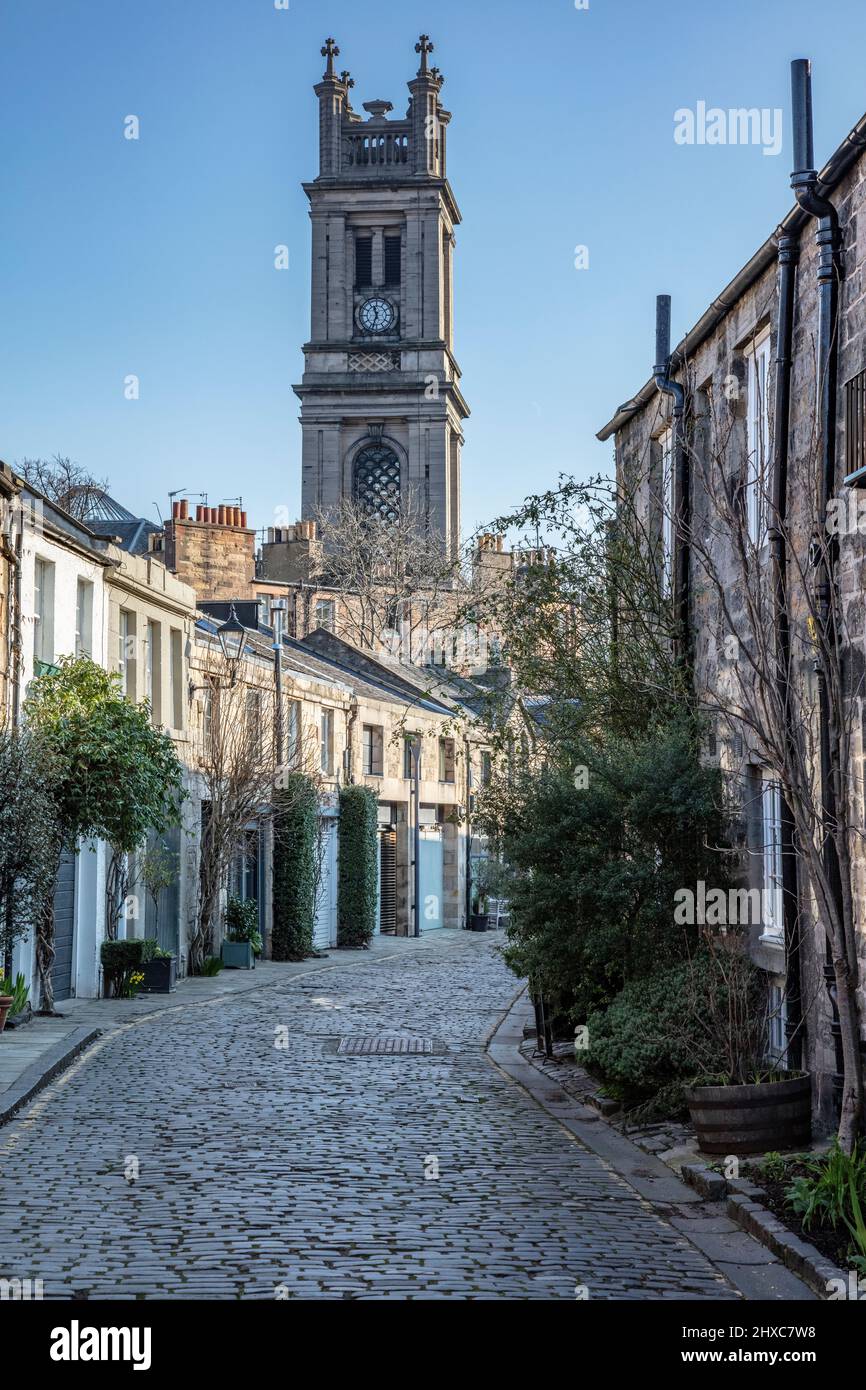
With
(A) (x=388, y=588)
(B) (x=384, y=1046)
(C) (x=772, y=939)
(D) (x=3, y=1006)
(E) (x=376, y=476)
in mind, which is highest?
(E) (x=376, y=476)

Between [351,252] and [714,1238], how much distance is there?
76336 mm

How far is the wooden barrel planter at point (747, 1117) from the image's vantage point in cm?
998

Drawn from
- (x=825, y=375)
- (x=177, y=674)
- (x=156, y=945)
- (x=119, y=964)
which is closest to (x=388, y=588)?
(x=177, y=674)

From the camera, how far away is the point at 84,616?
2295 centimetres

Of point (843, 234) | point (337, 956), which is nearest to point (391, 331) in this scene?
point (337, 956)

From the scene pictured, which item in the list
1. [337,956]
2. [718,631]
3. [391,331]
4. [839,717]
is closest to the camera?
[839,717]

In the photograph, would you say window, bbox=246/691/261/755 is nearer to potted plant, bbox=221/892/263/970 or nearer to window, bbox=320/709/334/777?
potted plant, bbox=221/892/263/970

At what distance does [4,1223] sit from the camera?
8.39 meters

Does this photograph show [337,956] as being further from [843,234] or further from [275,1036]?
[843,234]

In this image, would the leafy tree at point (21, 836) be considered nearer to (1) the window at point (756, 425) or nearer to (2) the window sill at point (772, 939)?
(2) the window sill at point (772, 939)

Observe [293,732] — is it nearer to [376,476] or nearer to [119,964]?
[119,964]

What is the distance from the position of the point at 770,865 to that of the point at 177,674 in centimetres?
1616

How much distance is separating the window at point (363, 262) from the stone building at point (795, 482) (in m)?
68.8

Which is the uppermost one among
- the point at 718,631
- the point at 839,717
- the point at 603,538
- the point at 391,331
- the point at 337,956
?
the point at 391,331
